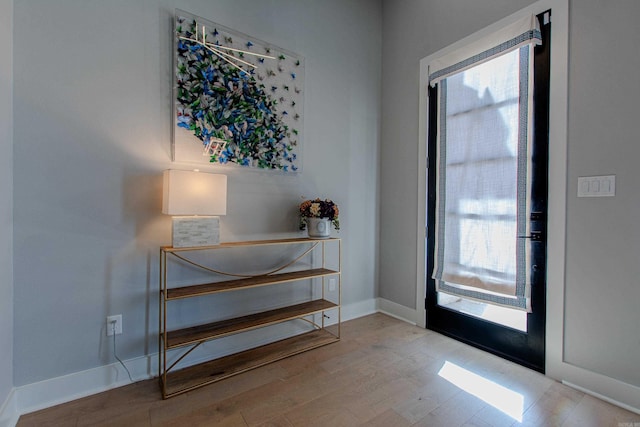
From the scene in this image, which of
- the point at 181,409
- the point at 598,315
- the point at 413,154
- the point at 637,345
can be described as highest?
the point at 413,154

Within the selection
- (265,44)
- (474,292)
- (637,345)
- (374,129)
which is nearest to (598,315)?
(637,345)

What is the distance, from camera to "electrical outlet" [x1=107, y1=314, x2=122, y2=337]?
1.73 m

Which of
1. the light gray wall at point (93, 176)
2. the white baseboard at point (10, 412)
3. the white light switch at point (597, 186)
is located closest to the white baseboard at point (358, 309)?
the light gray wall at point (93, 176)

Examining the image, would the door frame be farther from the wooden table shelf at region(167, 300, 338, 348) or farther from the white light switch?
the wooden table shelf at region(167, 300, 338, 348)

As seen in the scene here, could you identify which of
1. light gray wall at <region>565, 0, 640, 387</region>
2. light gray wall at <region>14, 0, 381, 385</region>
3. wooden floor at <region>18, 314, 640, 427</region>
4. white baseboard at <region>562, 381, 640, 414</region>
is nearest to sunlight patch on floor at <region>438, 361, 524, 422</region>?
wooden floor at <region>18, 314, 640, 427</region>

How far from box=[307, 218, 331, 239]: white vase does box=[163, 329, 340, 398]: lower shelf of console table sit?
2.78 feet

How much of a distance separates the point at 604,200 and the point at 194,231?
244 cm

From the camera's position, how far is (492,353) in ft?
7.06

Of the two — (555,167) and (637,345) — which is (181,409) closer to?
(637,345)

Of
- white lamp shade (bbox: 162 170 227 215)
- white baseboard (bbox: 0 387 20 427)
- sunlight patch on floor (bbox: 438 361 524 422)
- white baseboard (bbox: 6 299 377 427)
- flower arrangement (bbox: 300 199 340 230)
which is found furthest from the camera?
flower arrangement (bbox: 300 199 340 230)

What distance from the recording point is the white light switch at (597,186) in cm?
162

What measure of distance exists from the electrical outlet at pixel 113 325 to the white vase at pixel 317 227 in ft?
4.54

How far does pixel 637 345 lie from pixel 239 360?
2.37 meters

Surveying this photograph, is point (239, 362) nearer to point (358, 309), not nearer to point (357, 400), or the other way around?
point (357, 400)
